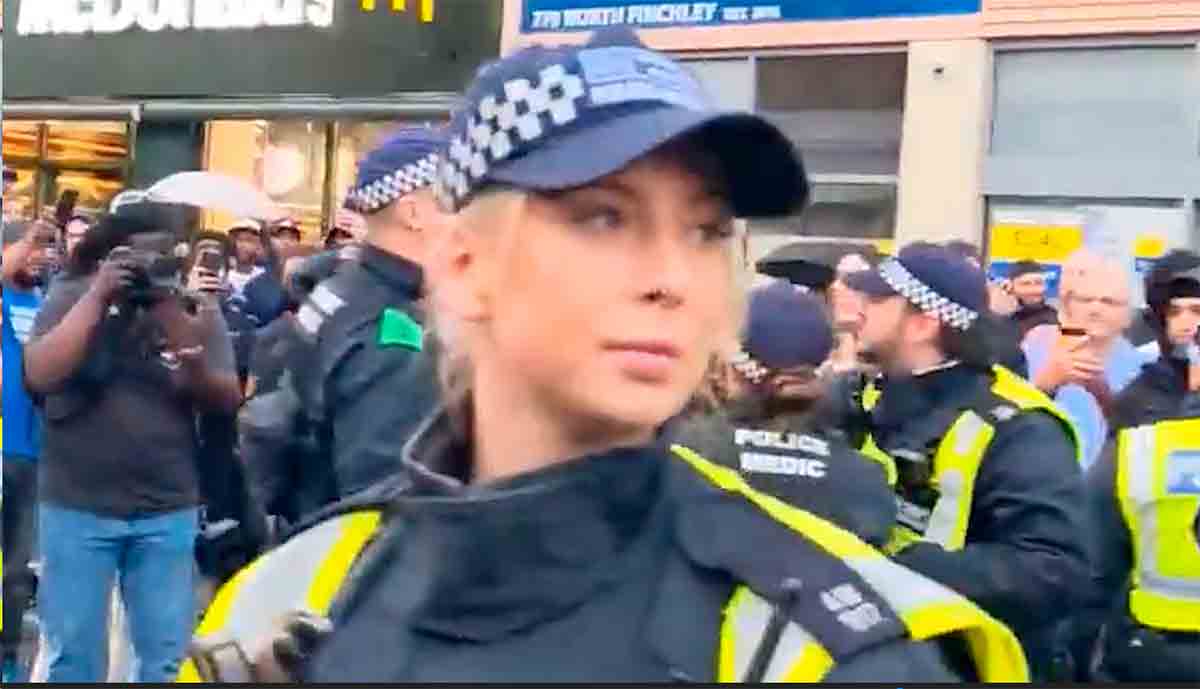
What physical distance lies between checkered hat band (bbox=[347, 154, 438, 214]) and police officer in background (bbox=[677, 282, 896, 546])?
0.78 m

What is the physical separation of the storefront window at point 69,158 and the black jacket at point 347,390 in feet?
46.6

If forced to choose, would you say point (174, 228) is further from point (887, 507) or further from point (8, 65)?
point (8, 65)

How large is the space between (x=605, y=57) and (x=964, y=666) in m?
0.60

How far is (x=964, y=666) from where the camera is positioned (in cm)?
161

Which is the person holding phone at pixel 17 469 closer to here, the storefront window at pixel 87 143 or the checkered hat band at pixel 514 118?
the checkered hat band at pixel 514 118

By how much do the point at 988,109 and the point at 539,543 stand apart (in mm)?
12014

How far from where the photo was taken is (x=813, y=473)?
4.02 meters

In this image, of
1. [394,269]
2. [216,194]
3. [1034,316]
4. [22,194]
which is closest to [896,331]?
[394,269]

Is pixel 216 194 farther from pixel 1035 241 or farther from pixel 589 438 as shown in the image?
pixel 589 438

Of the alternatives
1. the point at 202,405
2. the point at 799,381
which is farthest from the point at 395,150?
the point at 202,405

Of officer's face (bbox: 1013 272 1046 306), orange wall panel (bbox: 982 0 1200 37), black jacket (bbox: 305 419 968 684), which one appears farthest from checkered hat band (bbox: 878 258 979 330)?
orange wall panel (bbox: 982 0 1200 37)

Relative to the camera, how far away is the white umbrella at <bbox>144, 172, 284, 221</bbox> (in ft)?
36.8

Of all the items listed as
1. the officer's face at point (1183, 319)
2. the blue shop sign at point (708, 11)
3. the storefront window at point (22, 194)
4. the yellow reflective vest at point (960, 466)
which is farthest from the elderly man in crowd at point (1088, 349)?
the storefront window at point (22, 194)

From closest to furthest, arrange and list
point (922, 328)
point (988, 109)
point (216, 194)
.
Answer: point (922, 328) < point (216, 194) < point (988, 109)
